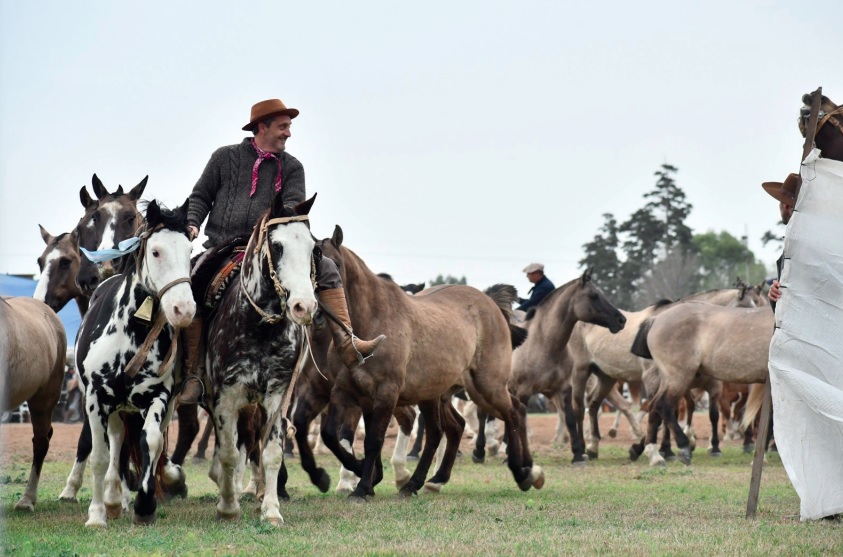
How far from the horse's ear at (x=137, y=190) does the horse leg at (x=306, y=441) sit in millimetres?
2578

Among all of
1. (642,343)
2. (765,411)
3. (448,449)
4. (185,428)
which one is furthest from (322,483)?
(642,343)

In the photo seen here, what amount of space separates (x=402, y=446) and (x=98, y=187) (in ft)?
14.7

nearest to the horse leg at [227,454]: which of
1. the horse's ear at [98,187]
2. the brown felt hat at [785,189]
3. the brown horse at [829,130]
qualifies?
the horse's ear at [98,187]

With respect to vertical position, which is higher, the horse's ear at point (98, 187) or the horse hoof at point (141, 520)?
the horse's ear at point (98, 187)

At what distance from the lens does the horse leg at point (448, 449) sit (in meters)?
12.2

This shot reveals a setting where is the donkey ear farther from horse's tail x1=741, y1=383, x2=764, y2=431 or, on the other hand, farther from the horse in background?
horse's tail x1=741, y1=383, x2=764, y2=431

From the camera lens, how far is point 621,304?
70000 mm

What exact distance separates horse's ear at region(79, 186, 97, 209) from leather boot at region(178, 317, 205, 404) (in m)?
2.71

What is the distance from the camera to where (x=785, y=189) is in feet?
30.2

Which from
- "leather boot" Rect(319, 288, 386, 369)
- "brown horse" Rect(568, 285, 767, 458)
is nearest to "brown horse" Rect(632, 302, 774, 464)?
"brown horse" Rect(568, 285, 767, 458)

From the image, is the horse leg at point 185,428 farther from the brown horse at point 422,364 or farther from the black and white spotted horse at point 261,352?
the black and white spotted horse at point 261,352

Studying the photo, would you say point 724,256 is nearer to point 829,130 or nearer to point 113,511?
point 829,130

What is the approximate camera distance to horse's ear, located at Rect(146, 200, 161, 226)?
8.36 meters

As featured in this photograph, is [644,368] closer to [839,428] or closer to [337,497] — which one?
[337,497]
